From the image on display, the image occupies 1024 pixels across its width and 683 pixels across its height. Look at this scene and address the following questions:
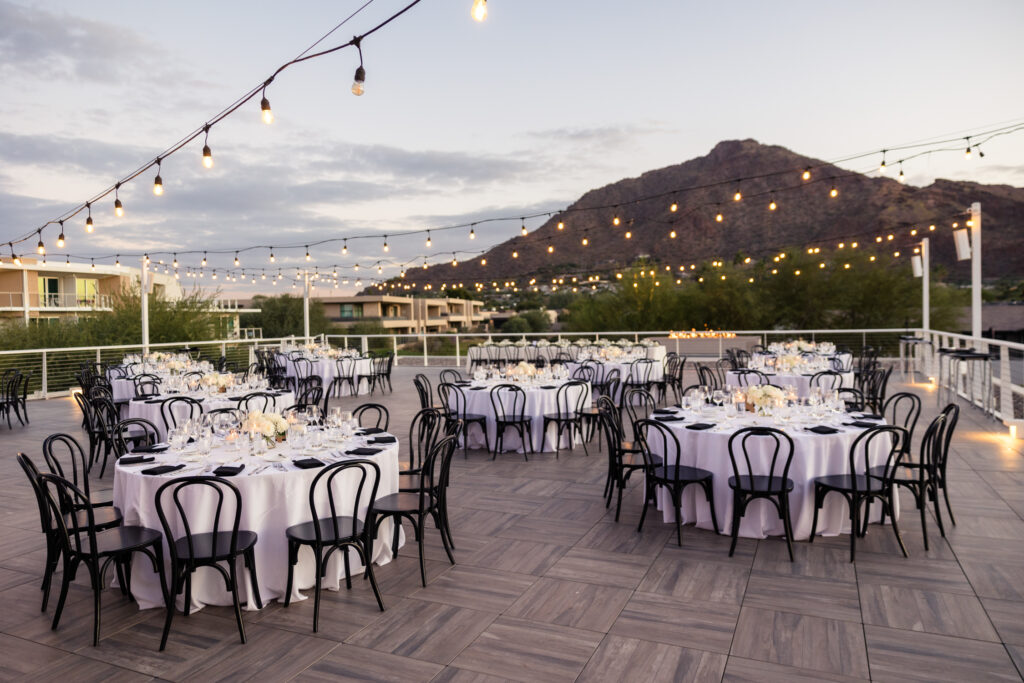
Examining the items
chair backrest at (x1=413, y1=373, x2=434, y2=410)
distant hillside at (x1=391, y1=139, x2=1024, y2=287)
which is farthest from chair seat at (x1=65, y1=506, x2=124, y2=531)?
distant hillside at (x1=391, y1=139, x2=1024, y2=287)

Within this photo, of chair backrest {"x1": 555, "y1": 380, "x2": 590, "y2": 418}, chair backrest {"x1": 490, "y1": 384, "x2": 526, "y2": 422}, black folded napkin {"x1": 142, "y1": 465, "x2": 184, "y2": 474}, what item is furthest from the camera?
chair backrest {"x1": 555, "y1": 380, "x2": 590, "y2": 418}

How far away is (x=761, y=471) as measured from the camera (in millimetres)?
4301

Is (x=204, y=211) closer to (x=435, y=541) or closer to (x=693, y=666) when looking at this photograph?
(x=435, y=541)

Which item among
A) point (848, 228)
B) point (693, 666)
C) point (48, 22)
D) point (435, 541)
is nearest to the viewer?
point (693, 666)

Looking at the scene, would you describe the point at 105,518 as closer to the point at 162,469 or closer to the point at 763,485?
the point at 162,469

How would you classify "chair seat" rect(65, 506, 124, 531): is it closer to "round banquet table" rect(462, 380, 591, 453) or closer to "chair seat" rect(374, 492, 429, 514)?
"chair seat" rect(374, 492, 429, 514)

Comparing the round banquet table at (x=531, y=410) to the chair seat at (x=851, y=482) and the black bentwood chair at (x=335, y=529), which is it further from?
the black bentwood chair at (x=335, y=529)

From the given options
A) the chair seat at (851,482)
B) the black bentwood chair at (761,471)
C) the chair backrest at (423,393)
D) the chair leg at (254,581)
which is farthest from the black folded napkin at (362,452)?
the chair seat at (851,482)

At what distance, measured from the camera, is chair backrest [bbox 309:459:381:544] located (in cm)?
328

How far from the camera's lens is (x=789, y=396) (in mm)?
5207

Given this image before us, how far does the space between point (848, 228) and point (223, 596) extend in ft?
116

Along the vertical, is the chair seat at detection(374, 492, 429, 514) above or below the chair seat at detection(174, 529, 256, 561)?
above

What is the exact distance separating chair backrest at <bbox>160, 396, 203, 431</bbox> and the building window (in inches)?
1318

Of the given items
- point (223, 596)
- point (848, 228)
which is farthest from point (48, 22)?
point (848, 228)
